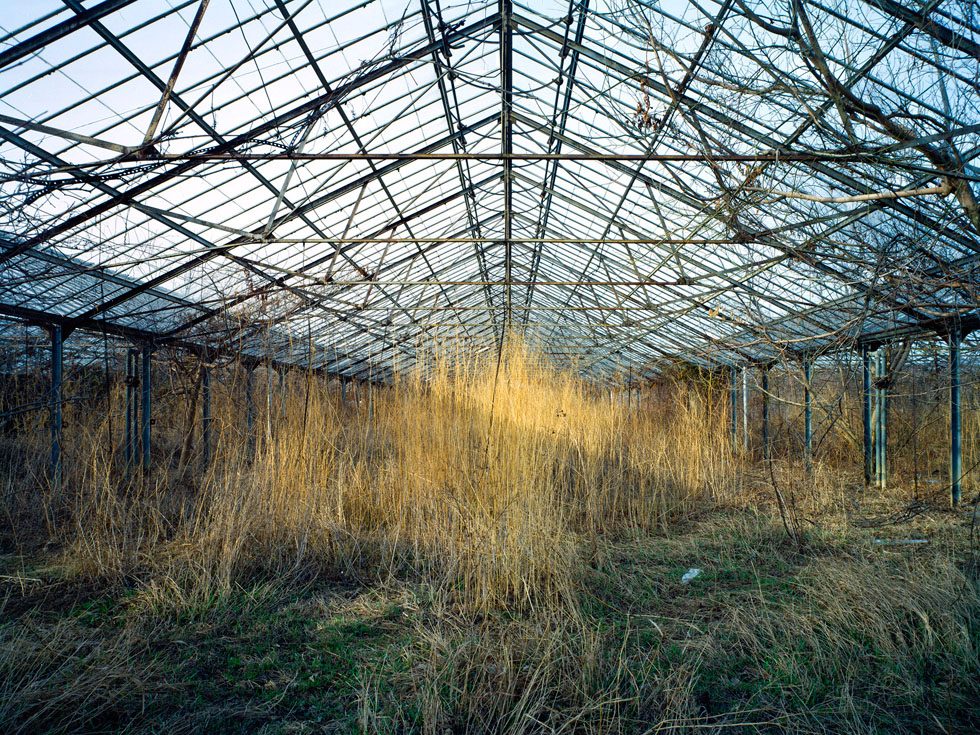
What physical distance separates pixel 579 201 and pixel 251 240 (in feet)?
13.6

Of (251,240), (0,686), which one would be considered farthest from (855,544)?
(251,240)

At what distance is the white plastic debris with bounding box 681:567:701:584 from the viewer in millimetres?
3721

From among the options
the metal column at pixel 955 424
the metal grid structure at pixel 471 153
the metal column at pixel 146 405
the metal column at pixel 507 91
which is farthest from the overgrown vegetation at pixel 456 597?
the metal column at pixel 146 405

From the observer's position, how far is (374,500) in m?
4.39

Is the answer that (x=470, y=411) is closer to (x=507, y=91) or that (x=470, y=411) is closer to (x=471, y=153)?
(x=507, y=91)

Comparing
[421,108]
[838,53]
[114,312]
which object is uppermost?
[421,108]

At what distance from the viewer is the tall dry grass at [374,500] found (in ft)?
10.8

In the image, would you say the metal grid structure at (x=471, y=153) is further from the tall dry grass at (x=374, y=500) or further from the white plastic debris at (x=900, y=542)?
the white plastic debris at (x=900, y=542)

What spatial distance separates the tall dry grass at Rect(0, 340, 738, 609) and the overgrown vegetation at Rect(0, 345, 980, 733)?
2 cm

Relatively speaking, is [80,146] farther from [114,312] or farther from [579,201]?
[579,201]

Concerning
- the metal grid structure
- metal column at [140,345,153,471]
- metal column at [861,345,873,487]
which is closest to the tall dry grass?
the metal grid structure

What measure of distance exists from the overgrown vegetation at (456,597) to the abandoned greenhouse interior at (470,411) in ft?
0.08

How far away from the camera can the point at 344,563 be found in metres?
3.87

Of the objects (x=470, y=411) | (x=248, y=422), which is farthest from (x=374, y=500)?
(x=248, y=422)
